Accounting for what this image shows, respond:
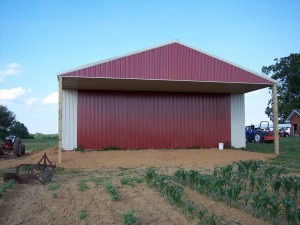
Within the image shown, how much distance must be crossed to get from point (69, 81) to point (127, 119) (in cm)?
485

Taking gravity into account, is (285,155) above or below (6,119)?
below

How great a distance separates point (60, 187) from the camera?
30.2 feet

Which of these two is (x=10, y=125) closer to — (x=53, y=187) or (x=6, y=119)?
(x=6, y=119)

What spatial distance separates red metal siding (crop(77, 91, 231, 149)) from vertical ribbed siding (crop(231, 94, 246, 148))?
1.22 feet

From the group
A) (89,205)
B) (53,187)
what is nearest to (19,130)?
(53,187)

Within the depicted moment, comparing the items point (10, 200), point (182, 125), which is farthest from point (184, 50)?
point (10, 200)

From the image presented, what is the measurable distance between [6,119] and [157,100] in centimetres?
4660

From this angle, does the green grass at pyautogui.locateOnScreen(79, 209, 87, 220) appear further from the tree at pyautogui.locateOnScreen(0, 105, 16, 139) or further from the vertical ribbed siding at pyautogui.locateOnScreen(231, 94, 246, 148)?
the tree at pyautogui.locateOnScreen(0, 105, 16, 139)

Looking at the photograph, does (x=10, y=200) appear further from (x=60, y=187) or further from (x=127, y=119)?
(x=127, y=119)

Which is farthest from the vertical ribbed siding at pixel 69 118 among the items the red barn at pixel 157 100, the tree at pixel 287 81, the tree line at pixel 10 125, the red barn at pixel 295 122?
the tree at pixel 287 81

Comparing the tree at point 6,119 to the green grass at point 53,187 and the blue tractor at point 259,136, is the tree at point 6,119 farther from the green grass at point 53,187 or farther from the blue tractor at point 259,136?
the green grass at point 53,187

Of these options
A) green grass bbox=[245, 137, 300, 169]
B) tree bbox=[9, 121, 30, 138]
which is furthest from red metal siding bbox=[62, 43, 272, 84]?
tree bbox=[9, 121, 30, 138]

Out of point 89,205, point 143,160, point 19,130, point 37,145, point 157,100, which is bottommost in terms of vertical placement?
point 37,145

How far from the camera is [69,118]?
2041cm
